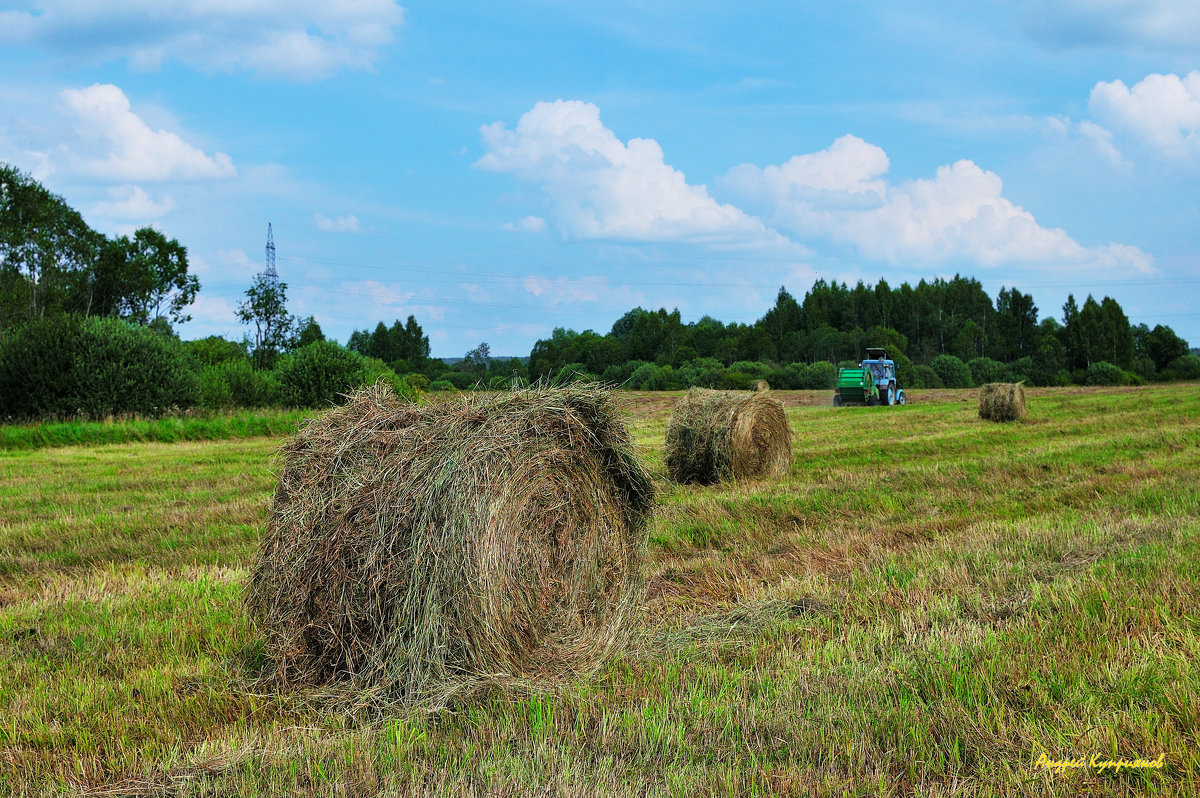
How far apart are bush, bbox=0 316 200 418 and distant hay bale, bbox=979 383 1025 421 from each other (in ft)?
85.9

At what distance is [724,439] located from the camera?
42.2 feet

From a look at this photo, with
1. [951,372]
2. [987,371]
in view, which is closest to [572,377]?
[951,372]

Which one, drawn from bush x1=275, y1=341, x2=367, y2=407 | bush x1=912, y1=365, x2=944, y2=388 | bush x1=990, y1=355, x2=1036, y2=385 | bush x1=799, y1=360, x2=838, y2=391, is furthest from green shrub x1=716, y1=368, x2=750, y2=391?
bush x1=990, y1=355, x2=1036, y2=385

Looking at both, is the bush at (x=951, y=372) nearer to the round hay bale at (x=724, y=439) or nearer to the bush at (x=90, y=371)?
the bush at (x=90, y=371)

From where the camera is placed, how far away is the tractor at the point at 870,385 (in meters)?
35.7

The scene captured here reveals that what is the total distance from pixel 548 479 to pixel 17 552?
22.1 feet

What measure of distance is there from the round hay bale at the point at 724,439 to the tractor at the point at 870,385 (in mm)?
23254

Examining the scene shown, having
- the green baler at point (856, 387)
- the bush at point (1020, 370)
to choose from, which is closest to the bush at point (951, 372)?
the bush at point (1020, 370)

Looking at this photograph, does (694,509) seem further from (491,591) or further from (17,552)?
(17,552)

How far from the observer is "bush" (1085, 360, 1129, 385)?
70.6 meters

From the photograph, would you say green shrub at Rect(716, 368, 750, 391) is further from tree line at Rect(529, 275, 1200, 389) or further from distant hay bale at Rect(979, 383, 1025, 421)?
distant hay bale at Rect(979, 383, 1025, 421)

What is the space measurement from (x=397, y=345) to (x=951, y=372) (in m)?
48.5

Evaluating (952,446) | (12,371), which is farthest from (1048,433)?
(12,371)
